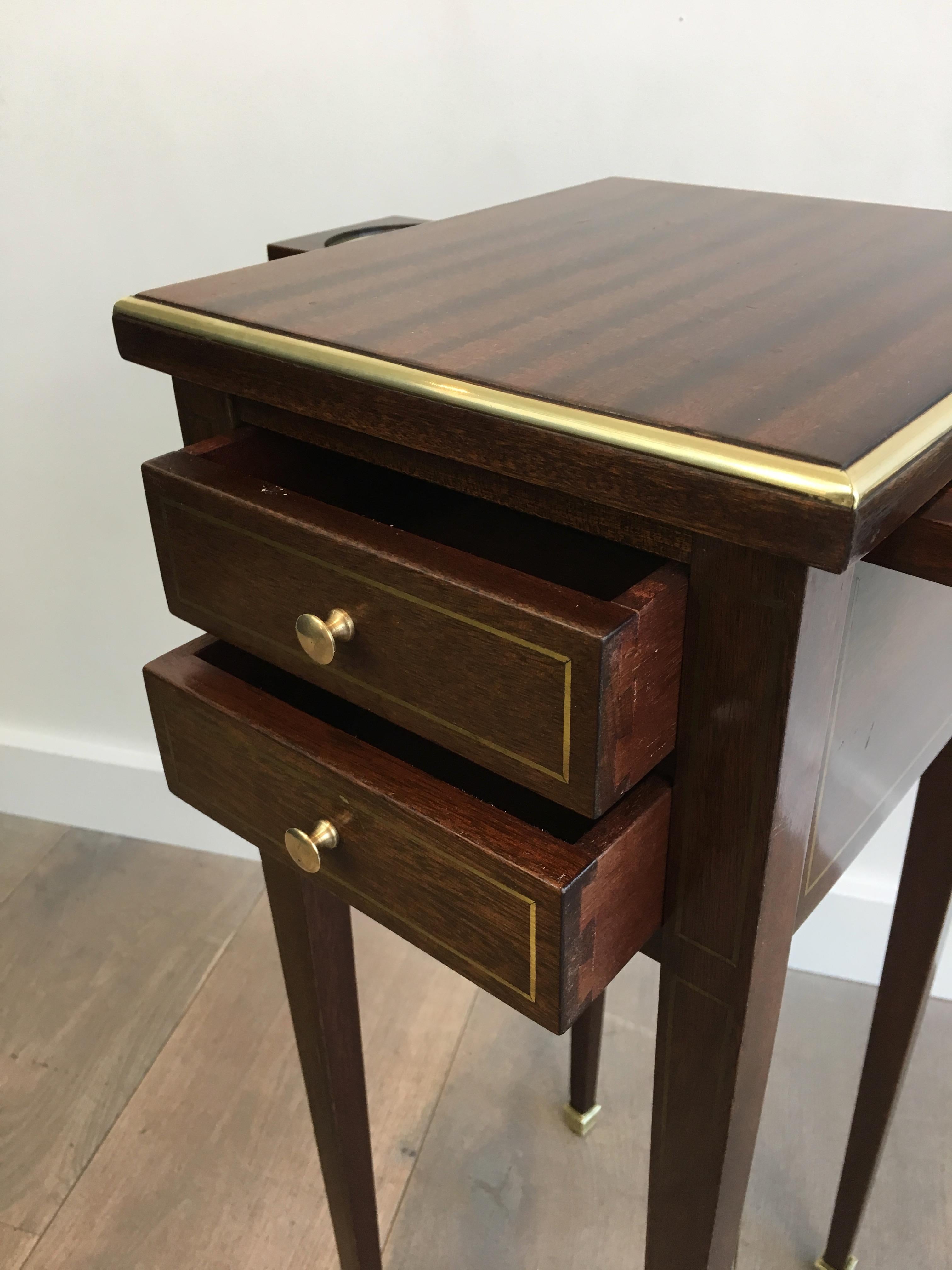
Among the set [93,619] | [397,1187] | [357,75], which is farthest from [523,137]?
[397,1187]

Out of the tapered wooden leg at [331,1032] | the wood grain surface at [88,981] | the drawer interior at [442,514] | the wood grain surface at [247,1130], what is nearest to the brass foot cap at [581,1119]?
the wood grain surface at [247,1130]

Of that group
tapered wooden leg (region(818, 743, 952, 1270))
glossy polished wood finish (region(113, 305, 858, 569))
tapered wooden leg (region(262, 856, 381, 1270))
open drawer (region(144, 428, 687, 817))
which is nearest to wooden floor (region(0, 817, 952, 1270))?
tapered wooden leg (region(818, 743, 952, 1270))

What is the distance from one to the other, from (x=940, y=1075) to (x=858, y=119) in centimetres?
90

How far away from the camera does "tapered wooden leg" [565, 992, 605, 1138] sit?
3.20 feet

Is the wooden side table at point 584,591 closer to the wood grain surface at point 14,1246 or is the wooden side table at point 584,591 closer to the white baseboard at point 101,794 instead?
the wood grain surface at point 14,1246

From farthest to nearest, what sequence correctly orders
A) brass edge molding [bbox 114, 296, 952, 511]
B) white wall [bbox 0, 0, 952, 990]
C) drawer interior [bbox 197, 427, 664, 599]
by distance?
white wall [bbox 0, 0, 952, 990], drawer interior [bbox 197, 427, 664, 599], brass edge molding [bbox 114, 296, 952, 511]

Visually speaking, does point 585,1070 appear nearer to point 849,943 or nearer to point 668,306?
point 849,943

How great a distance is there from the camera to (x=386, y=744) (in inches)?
23.1

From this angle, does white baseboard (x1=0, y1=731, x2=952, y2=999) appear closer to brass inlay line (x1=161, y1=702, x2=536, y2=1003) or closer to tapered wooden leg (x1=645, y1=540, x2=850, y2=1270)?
brass inlay line (x1=161, y1=702, x2=536, y2=1003)

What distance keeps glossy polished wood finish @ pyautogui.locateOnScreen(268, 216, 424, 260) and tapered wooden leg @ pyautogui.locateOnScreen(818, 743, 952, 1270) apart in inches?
19.7

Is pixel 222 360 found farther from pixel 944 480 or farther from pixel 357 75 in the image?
pixel 357 75

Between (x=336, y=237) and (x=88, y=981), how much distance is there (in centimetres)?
91

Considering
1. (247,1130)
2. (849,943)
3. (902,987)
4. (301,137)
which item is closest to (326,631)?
(902,987)

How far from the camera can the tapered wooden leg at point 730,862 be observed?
0.37 metres
